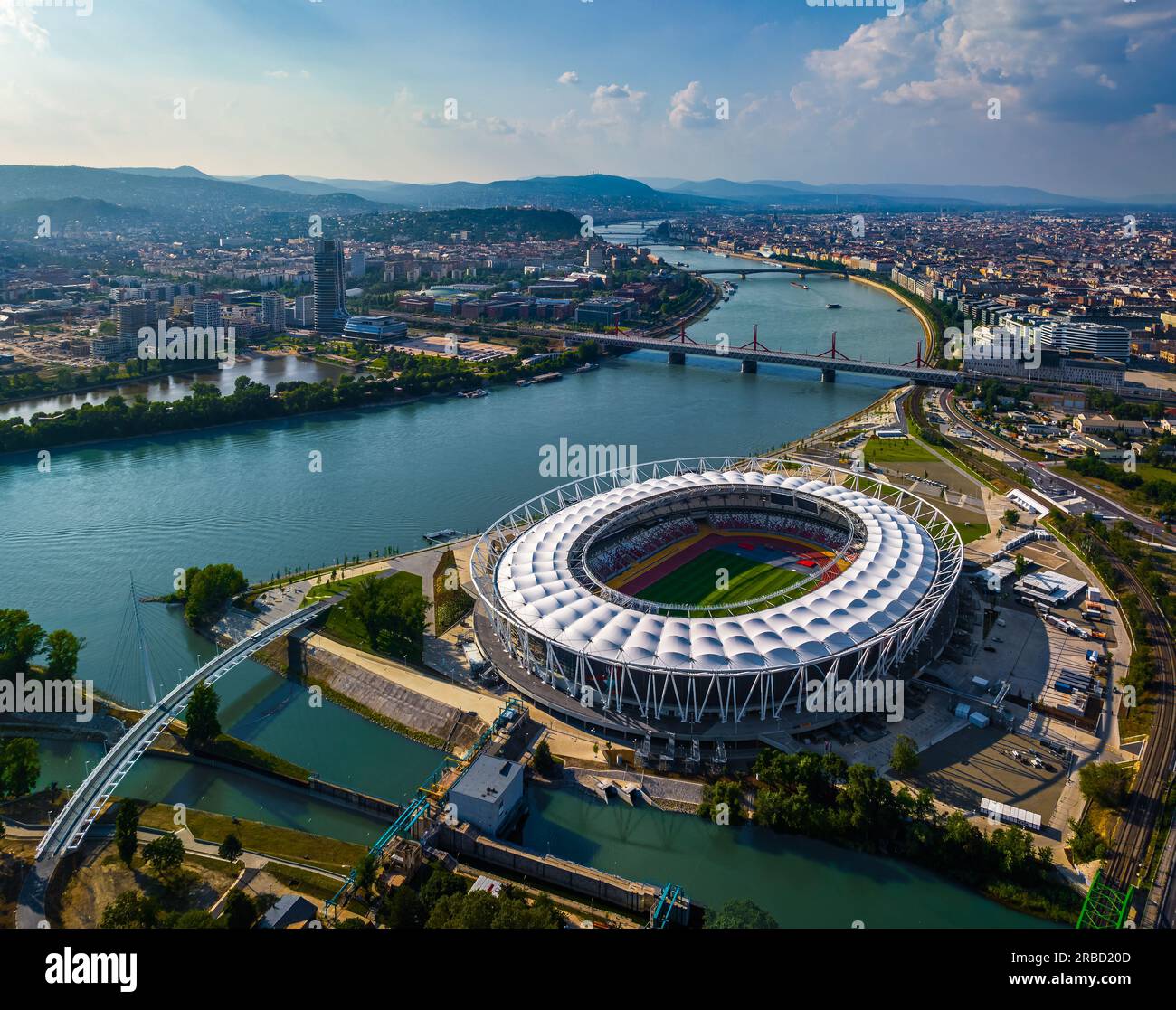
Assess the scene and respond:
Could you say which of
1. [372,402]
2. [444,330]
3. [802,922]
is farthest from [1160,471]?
[444,330]

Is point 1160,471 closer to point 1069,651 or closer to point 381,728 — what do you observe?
point 1069,651

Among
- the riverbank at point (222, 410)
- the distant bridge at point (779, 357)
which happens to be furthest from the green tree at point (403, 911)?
the distant bridge at point (779, 357)

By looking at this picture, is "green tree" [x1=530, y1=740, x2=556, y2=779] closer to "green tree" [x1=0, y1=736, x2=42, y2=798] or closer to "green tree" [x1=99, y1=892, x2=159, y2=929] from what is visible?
"green tree" [x1=99, y1=892, x2=159, y2=929]

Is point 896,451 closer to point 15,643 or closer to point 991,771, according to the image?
point 991,771

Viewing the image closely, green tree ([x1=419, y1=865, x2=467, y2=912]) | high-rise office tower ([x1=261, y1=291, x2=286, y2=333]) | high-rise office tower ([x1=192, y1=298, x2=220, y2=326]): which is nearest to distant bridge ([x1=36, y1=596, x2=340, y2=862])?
green tree ([x1=419, y1=865, x2=467, y2=912])

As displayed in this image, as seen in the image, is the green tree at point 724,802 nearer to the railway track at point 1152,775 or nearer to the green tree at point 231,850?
the railway track at point 1152,775
